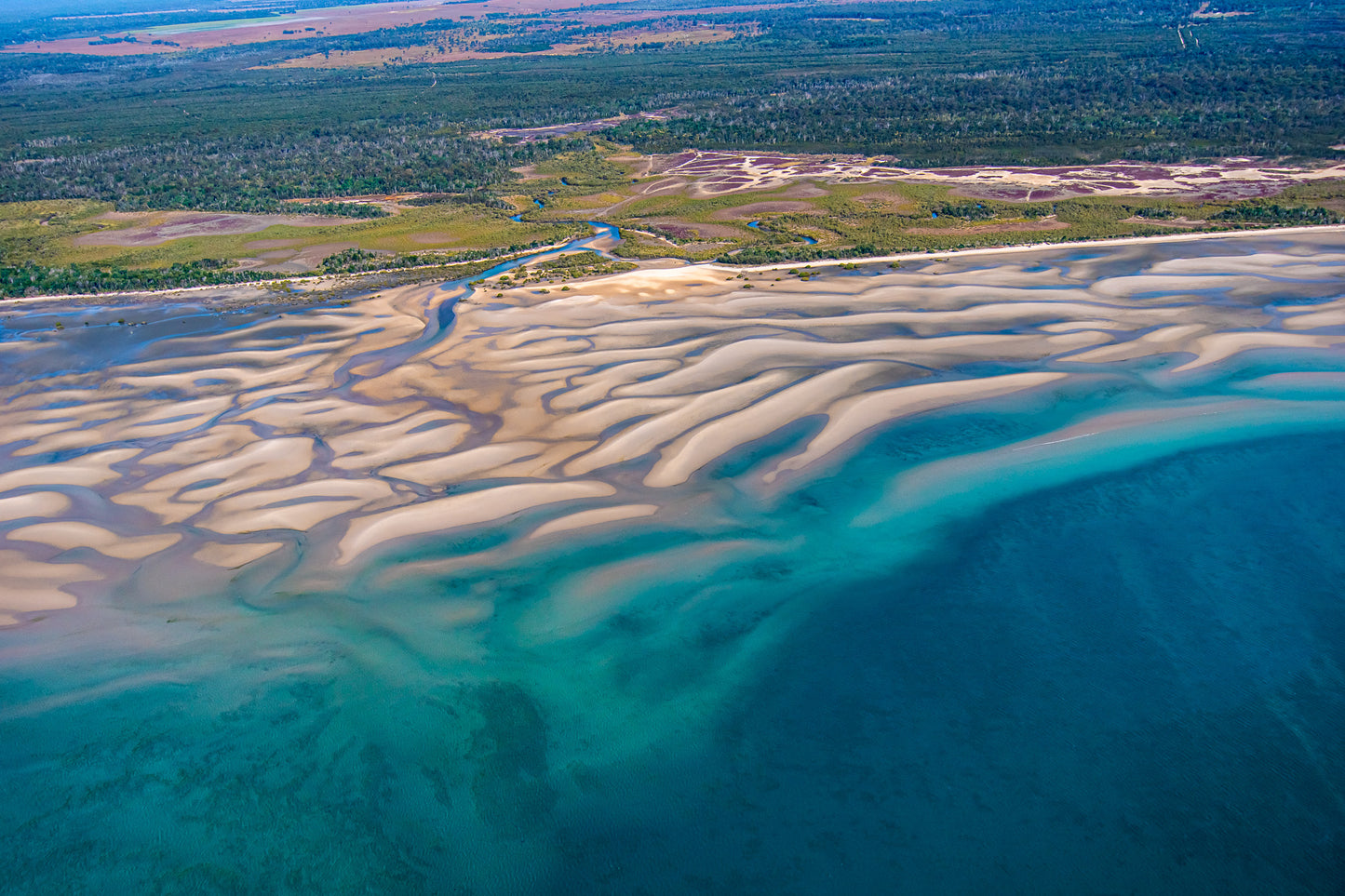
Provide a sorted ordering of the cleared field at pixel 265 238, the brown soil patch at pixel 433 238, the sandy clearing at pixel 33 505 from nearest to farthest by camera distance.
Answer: the sandy clearing at pixel 33 505 → the cleared field at pixel 265 238 → the brown soil patch at pixel 433 238

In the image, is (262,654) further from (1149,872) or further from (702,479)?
(1149,872)

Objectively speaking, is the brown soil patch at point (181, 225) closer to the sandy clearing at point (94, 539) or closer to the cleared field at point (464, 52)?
the sandy clearing at point (94, 539)

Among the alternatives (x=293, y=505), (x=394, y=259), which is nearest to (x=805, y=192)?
(x=394, y=259)

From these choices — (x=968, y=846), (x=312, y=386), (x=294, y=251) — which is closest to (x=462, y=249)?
(x=294, y=251)

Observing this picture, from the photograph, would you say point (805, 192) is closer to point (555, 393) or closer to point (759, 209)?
point (759, 209)

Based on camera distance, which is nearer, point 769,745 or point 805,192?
point 769,745

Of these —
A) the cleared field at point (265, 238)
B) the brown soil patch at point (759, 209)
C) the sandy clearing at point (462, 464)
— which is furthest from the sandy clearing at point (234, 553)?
the brown soil patch at point (759, 209)
